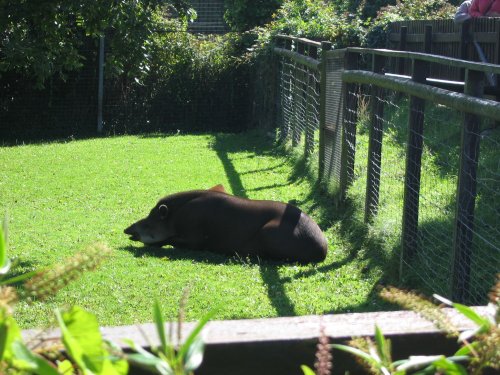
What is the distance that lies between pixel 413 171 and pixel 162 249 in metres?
3.04

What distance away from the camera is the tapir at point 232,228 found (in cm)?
793

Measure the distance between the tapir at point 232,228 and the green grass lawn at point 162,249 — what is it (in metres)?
0.14

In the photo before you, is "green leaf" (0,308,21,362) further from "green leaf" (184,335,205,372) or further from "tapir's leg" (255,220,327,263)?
"tapir's leg" (255,220,327,263)

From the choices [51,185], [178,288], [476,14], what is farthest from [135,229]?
[476,14]

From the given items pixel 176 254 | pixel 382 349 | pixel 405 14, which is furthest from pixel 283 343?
pixel 405 14

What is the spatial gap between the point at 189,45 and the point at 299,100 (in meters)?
7.47

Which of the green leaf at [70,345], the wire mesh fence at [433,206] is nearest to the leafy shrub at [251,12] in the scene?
the wire mesh fence at [433,206]

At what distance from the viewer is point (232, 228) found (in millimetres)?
8406

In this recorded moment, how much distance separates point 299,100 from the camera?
14195mm

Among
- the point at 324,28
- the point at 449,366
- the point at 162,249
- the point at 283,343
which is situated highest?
the point at 324,28

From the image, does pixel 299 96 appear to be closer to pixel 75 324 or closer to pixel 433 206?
pixel 433 206

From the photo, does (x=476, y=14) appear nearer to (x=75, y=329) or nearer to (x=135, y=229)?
(x=135, y=229)

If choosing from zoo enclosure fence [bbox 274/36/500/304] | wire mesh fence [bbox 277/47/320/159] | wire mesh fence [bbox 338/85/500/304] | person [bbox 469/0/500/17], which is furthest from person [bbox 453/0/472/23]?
wire mesh fence [bbox 277/47/320/159]

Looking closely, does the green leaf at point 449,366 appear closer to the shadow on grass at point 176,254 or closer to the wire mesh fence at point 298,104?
the shadow on grass at point 176,254
